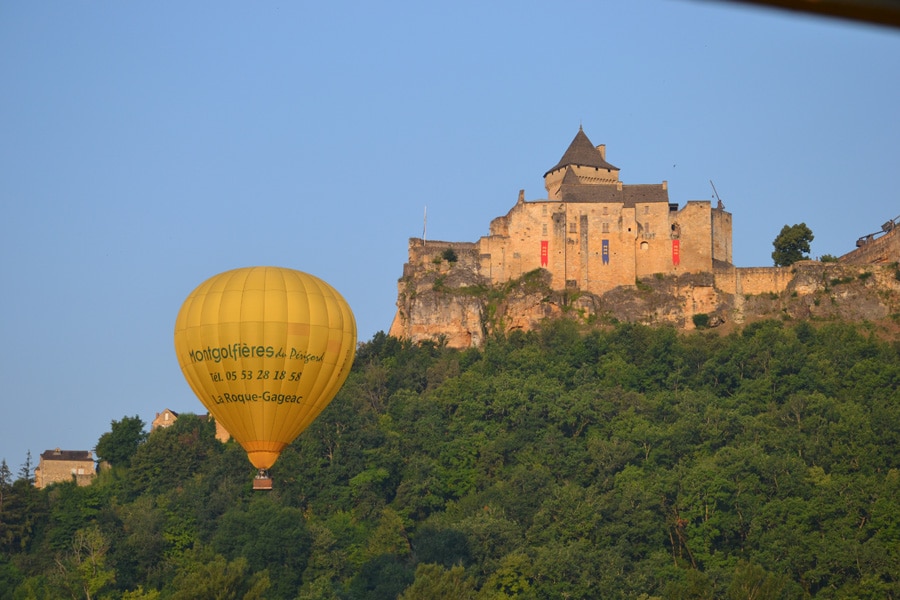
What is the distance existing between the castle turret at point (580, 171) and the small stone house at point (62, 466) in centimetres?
2332

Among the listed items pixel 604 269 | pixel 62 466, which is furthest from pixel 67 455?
pixel 604 269

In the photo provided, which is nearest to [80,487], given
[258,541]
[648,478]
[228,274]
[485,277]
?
[258,541]

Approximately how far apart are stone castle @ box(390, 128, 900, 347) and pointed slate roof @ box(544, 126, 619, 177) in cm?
388

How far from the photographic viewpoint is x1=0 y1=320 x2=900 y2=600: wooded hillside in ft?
125

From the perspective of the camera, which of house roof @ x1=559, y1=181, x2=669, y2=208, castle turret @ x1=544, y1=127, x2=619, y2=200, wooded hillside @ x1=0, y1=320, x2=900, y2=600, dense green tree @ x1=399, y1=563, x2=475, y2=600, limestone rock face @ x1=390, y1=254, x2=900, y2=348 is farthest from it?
castle turret @ x1=544, y1=127, x2=619, y2=200

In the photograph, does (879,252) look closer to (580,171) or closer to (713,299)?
(713,299)

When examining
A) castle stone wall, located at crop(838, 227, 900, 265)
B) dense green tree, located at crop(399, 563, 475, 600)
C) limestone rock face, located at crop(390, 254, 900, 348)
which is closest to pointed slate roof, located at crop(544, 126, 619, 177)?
limestone rock face, located at crop(390, 254, 900, 348)

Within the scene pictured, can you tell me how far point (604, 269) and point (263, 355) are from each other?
32.4 metres

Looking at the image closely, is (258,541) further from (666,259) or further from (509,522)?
(666,259)

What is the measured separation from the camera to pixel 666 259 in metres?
54.5

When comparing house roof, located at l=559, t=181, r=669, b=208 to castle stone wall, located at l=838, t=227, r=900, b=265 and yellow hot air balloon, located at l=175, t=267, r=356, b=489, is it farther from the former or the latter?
yellow hot air balloon, located at l=175, t=267, r=356, b=489

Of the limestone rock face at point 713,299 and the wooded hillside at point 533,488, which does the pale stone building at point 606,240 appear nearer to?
the limestone rock face at point 713,299

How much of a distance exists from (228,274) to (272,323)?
76.3 inches

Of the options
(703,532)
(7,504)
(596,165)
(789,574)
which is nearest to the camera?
(789,574)
